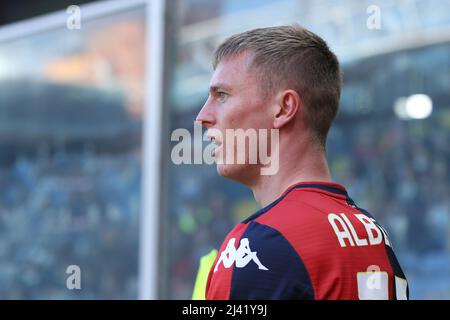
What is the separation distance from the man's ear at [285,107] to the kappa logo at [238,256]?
0.34m

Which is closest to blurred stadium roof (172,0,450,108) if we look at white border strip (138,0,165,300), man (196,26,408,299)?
white border strip (138,0,165,300)

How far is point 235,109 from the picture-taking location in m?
1.75

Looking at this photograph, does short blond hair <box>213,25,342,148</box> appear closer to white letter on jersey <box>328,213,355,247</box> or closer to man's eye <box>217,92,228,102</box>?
man's eye <box>217,92,228,102</box>

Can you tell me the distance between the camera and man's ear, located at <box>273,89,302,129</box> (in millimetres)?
1730

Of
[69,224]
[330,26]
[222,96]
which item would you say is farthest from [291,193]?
[69,224]

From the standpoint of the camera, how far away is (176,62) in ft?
16.2

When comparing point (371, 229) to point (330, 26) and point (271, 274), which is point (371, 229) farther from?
point (330, 26)

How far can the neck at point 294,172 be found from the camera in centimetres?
174

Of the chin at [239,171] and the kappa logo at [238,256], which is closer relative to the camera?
the kappa logo at [238,256]

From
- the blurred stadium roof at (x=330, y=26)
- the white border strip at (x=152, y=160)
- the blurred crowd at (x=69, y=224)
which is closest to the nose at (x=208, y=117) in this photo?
the blurred stadium roof at (x=330, y=26)

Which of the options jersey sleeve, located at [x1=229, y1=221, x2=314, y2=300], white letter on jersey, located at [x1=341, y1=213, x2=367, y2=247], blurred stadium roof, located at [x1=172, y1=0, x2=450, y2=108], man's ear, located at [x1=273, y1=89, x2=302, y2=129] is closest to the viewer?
jersey sleeve, located at [x1=229, y1=221, x2=314, y2=300]

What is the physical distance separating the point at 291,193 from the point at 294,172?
0.10 meters

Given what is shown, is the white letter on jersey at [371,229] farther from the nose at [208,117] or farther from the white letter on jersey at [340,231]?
the nose at [208,117]

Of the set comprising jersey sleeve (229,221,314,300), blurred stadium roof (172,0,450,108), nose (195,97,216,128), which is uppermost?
blurred stadium roof (172,0,450,108)
